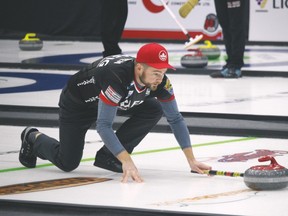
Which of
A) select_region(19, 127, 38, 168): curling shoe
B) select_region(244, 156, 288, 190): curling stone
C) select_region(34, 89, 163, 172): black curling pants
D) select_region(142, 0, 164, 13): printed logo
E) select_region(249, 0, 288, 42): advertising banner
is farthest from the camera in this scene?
select_region(142, 0, 164, 13): printed logo

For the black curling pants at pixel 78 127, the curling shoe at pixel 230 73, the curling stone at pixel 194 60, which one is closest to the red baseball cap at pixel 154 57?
the black curling pants at pixel 78 127

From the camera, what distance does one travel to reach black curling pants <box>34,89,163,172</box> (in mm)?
5586

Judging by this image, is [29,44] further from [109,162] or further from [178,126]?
[178,126]

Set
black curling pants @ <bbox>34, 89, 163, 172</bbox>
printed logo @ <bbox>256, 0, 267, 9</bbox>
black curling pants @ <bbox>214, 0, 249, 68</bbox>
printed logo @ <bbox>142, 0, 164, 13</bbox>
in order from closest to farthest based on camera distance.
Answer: black curling pants @ <bbox>34, 89, 163, 172</bbox>, black curling pants @ <bbox>214, 0, 249, 68</bbox>, printed logo @ <bbox>256, 0, 267, 9</bbox>, printed logo @ <bbox>142, 0, 164, 13</bbox>

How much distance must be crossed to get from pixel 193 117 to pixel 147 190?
8.48ft

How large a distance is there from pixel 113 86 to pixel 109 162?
0.67 meters

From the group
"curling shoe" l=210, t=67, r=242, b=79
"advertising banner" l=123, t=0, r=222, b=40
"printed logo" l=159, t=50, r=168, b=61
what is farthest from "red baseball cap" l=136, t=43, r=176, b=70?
"advertising banner" l=123, t=0, r=222, b=40

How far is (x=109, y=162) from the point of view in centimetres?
559

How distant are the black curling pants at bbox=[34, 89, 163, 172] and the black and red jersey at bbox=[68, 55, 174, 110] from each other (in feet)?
0.31

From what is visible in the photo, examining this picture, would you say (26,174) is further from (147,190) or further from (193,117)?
(193,117)

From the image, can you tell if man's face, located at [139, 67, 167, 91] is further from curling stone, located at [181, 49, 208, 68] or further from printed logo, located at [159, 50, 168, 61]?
curling stone, located at [181, 49, 208, 68]

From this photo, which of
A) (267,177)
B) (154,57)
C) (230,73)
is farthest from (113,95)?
(230,73)

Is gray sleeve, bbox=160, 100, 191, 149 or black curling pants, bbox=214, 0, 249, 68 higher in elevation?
gray sleeve, bbox=160, 100, 191, 149

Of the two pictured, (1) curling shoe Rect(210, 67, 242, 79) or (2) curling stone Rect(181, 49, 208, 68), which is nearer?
(1) curling shoe Rect(210, 67, 242, 79)
